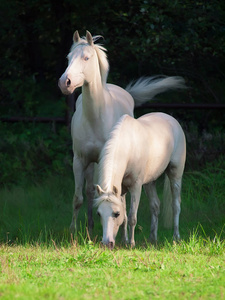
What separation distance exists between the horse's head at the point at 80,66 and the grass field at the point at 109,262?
Answer: 1.66m

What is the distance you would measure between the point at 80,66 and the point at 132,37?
15.8 ft

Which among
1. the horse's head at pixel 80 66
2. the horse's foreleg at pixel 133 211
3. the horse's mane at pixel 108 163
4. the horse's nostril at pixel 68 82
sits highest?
the horse's head at pixel 80 66

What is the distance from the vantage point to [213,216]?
23.1 ft

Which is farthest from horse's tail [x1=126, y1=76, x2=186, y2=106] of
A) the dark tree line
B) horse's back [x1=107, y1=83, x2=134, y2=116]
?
the dark tree line

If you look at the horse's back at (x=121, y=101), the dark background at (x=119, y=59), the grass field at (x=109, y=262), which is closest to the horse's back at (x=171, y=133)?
the horse's back at (x=121, y=101)

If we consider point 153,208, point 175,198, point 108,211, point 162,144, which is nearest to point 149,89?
point 162,144

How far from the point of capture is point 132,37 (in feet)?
34.8

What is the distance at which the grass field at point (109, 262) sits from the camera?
387 cm

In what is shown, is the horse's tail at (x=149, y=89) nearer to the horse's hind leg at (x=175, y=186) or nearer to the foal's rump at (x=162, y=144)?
the foal's rump at (x=162, y=144)

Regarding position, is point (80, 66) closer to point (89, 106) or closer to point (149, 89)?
point (89, 106)

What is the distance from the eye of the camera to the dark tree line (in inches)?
385

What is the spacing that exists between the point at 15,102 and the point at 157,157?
5599 millimetres

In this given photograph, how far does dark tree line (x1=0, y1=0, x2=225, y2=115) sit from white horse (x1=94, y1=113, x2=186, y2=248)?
3.25 meters

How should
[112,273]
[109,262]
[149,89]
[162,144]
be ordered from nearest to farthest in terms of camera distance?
[112,273]
[109,262]
[162,144]
[149,89]
